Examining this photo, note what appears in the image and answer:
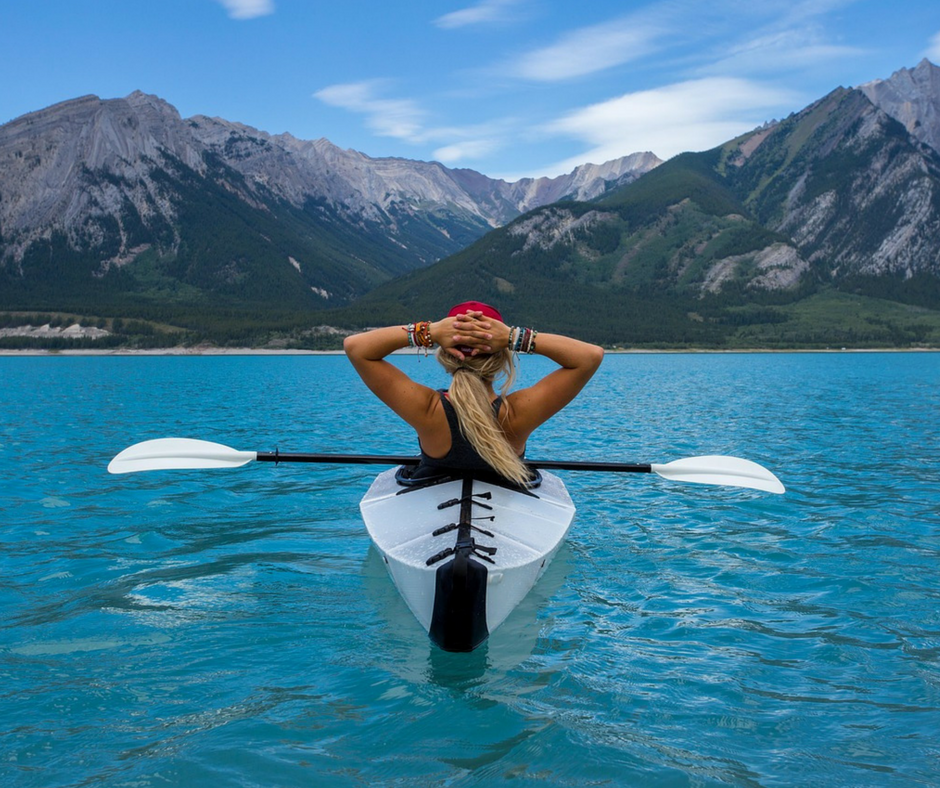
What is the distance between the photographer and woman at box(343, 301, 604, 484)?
24.0 feet

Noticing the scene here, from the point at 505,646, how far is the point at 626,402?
40.1m

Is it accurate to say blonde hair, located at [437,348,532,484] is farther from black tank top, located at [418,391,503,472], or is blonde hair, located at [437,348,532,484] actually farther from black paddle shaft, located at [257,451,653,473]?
black paddle shaft, located at [257,451,653,473]

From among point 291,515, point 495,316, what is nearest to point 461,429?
point 495,316

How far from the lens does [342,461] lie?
1127 cm

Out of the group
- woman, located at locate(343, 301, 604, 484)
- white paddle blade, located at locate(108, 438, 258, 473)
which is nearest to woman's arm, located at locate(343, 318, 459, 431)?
woman, located at locate(343, 301, 604, 484)

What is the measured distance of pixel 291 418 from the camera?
3547cm

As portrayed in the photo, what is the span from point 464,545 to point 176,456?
6416 millimetres

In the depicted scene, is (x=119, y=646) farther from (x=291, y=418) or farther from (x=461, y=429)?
(x=291, y=418)

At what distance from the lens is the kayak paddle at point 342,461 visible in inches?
→ 439

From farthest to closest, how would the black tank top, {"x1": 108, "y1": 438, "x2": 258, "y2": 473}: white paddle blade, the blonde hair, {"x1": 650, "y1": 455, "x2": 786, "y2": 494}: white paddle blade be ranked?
{"x1": 108, "y1": 438, "x2": 258, "y2": 473}: white paddle blade → {"x1": 650, "y1": 455, "x2": 786, "y2": 494}: white paddle blade → the black tank top → the blonde hair

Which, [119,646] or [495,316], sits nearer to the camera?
[495,316]

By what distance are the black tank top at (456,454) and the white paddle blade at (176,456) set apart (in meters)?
3.69

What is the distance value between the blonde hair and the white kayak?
25.8 inches

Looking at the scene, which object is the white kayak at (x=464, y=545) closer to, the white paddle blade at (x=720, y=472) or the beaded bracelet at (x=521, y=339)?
the beaded bracelet at (x=521, y=339)
